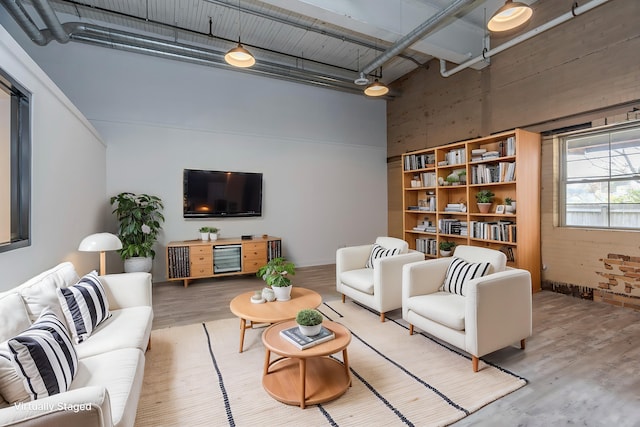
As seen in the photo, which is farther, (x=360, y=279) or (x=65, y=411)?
(x=360, y=279)

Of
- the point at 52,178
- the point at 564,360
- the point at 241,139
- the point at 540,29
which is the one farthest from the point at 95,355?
the point at 540,29

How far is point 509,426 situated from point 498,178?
135 inches

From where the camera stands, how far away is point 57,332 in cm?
149

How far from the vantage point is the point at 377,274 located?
3.18m

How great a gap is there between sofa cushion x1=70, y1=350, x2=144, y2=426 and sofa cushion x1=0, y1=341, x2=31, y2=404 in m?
0.26

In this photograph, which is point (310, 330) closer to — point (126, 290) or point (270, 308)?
point (270, 308)

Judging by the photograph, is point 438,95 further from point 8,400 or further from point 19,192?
point 8,400

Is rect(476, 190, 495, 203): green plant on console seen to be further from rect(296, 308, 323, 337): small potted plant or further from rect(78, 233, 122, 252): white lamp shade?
rect(78, 233, 122, 252): white lamp shade

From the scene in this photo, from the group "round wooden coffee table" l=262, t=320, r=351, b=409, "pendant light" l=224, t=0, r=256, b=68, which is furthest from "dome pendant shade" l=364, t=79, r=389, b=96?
"round wooden coffee table" l=262, t=320, r=351, b=409

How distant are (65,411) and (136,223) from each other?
3.95 m

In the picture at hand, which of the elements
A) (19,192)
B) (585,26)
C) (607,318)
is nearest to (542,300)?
(607,318)

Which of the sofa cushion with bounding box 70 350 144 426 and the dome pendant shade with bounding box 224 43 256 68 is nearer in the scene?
the sofa cushion with bounding box 70 350 144 426

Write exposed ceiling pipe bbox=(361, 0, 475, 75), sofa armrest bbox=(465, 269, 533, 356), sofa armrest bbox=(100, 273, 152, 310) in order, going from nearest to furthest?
1. sofa armrest bbox=(465, 269, 533, 356)
2. sofa armrest bbox=(100, 273, 152, 310)
3. exposed ceiling pipe bbox=(361, 0, 475, 75)

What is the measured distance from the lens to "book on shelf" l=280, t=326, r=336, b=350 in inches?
75.7
